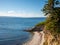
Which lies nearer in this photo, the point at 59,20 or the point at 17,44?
the point at 59,20

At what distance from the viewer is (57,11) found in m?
28.2

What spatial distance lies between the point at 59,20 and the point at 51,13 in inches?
64.4

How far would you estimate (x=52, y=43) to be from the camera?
91.1ft

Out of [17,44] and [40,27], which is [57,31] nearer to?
[17,44]

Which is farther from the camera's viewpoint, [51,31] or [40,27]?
[40,27]

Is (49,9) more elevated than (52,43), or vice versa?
(49,9)

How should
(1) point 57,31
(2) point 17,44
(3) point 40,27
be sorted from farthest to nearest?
(3) point 40,27, (2) point 17,44, (1) point 57,31

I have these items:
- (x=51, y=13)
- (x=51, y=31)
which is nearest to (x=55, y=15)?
(x=51, y=13)

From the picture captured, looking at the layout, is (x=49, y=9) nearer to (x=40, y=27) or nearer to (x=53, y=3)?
(x=53, y=3)

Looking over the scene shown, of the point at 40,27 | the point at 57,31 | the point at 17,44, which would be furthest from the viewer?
the point at 40,27

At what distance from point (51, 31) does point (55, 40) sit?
1784 millimetres

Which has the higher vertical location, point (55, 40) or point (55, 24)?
point (55, 24)

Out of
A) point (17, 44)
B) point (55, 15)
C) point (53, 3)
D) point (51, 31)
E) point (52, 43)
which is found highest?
point (53, 3)

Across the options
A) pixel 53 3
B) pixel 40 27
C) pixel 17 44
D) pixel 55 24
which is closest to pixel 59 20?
pixel 55 24
